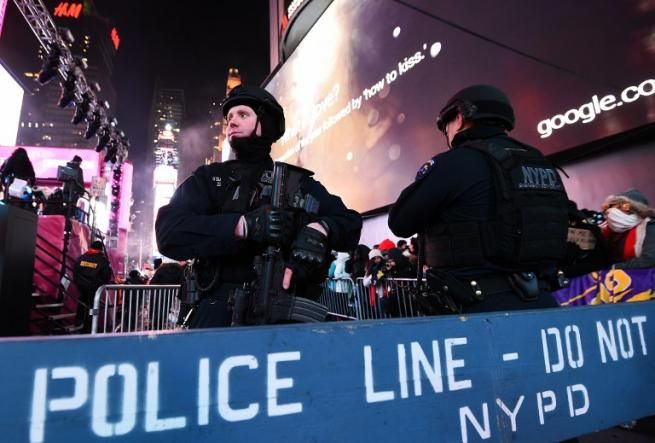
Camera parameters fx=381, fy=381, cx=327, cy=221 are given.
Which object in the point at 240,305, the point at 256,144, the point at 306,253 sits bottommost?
the point at 240,305

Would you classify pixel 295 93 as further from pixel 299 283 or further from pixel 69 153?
pixel 299 283

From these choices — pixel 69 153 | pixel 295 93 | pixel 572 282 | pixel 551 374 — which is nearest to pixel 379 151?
pixel 572 282

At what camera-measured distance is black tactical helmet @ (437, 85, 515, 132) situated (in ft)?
6.20

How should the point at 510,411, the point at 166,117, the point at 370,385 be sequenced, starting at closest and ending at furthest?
the point at 370,385, the point at 510,411, the point at 166,117

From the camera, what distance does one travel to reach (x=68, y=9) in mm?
92875

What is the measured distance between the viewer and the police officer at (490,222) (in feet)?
5.44

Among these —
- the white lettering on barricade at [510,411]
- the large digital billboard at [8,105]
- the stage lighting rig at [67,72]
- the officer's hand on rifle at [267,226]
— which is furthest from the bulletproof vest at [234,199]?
the large digital billboard at [8,105]

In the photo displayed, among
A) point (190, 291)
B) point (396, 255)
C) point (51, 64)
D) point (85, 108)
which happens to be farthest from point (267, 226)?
point (85, 108)

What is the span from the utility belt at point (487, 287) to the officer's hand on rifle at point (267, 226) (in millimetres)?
772

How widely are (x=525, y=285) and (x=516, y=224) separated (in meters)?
0.27

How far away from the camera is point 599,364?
3.85 ft

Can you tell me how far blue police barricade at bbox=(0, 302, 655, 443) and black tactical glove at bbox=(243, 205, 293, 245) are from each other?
2.27 feet

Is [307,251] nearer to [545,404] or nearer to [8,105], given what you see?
[545,404]

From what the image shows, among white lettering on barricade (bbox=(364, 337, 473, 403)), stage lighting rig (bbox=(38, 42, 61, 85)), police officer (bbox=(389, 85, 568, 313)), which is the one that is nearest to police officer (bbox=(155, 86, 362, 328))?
police officer (bbox=(389, 85, 568, 313))
